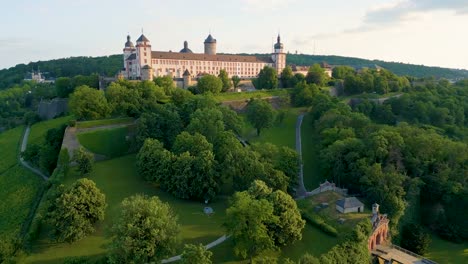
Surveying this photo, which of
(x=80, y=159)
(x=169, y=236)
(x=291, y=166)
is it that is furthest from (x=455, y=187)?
(x=80, y=159)

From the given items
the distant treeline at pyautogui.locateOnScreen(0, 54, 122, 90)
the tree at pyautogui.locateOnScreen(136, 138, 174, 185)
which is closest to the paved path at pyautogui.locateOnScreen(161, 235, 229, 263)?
the tree at pyautogui.locateOnScreen(136, 138, 174, 185)

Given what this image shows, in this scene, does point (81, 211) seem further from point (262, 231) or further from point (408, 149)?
point (408, 149)

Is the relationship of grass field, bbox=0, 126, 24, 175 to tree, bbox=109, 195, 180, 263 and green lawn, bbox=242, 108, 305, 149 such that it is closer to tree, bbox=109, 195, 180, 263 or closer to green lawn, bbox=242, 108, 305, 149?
green lawn, bbox=242, 108, 305, 149

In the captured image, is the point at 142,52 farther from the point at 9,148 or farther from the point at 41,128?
the point at 9,148

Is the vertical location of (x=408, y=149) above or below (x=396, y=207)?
above

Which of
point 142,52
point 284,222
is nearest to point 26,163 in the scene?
point 142,52

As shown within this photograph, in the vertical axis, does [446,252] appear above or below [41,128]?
below

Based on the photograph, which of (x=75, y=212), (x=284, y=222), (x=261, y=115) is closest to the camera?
(x=284, y=222)
